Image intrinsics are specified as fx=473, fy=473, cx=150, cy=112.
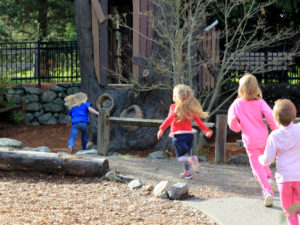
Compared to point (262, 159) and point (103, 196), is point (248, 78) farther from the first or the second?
point (103, 196)

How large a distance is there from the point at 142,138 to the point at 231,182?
15.2 feet

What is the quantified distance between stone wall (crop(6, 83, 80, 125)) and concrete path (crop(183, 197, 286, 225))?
10.6m

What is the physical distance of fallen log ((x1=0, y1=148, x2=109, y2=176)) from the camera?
640cm

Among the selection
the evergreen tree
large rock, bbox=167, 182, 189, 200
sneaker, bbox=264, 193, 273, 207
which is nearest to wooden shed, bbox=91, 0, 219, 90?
large rock, bbox=167, 182, 189, 200

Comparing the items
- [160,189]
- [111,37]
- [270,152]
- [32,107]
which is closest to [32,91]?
[32,107]

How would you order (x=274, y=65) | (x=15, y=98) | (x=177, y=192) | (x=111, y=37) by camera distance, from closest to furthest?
(x=177, y=192) < (x=111, y=37) < (x=274, y=65) < (x=15, y=98)

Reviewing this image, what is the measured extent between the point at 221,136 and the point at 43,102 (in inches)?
349

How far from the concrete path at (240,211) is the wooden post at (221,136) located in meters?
2.51

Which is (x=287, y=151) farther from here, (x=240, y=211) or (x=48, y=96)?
(x=48, y=96)

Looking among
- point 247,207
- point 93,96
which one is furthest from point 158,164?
point 93,96

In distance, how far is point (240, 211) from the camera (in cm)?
477

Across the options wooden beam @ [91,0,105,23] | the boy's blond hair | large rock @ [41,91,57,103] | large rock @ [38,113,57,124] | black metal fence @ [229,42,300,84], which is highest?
wooden beam @ [91,0,105,23]

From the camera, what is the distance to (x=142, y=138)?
1093 cm

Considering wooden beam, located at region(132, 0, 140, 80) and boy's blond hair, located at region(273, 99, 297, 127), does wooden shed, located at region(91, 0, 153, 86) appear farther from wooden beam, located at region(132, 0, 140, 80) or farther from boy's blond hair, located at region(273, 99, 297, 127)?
boy's blond hair, located at region(273, 99, 297, 127)
